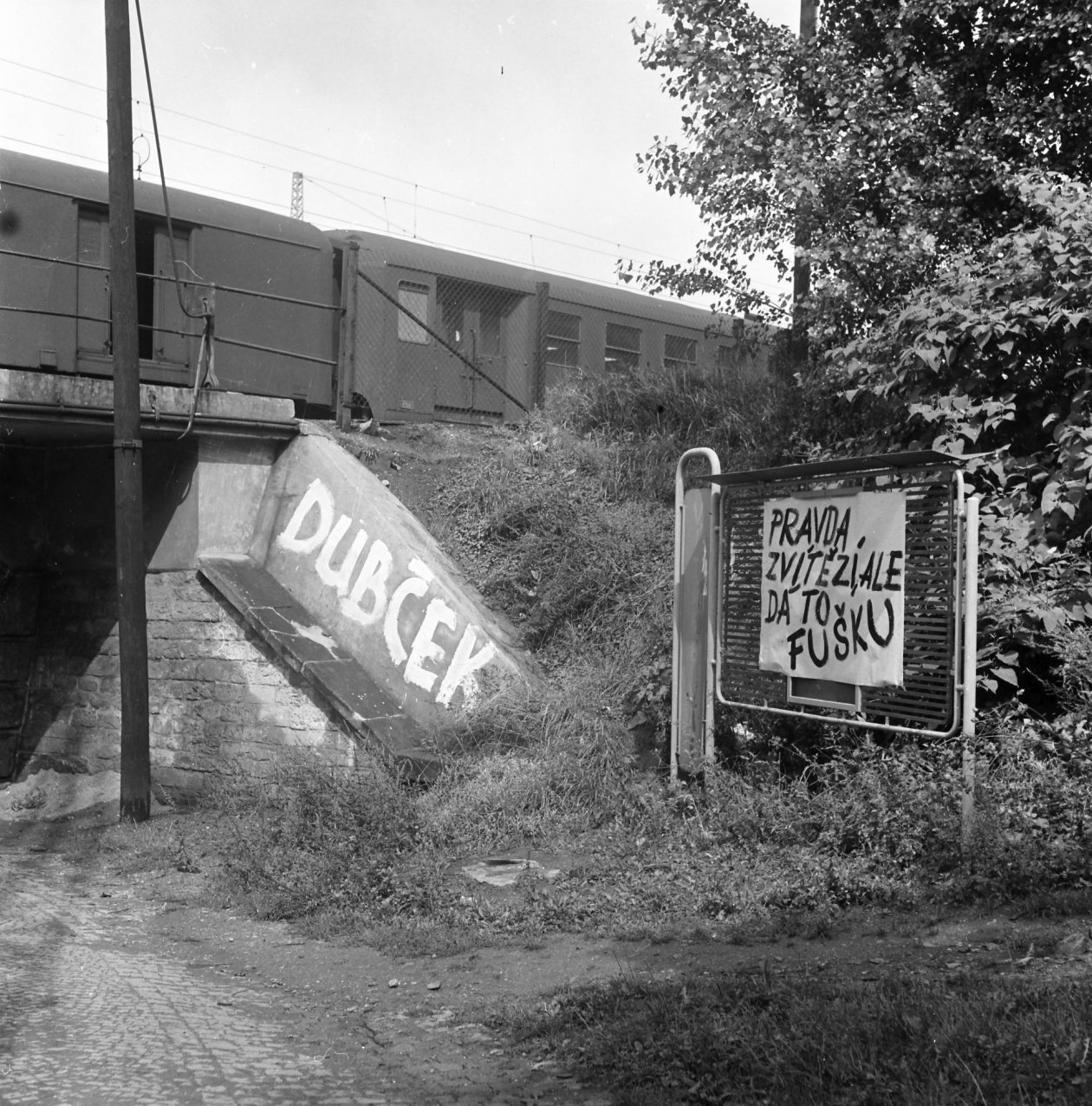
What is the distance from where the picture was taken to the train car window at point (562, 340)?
1617 centimetres

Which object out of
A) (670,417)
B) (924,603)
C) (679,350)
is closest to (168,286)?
(670,417)

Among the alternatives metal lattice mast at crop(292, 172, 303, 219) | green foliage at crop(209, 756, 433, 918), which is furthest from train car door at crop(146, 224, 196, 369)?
metal lattice mast at crop(292, 172, 303, 219)

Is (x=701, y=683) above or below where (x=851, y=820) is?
above

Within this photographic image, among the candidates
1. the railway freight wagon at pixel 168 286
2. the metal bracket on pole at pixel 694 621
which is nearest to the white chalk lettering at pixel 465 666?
the metal bracket on pole at pixel 694 621

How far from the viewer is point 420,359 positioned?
15039mm

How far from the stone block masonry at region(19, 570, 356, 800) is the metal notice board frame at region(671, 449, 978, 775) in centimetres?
321

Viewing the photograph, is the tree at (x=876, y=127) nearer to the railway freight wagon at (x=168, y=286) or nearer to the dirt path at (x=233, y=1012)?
the railway freight wagon at (x=168, y=286)

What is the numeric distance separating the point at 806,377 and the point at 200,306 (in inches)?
245

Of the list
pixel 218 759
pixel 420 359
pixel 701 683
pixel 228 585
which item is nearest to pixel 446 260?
pixel 420 359

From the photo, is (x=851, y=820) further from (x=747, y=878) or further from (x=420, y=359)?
(x=420, y=359)

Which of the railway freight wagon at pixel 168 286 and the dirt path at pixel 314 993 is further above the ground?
the railway freight wagon at pixel 168 286

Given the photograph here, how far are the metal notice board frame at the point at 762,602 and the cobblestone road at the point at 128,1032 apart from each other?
3432 mm

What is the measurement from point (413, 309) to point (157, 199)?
3.38 m

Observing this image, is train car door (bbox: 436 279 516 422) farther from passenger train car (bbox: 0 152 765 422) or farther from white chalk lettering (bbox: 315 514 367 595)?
white chalk lettering (bbox: 315 514 367 595)
